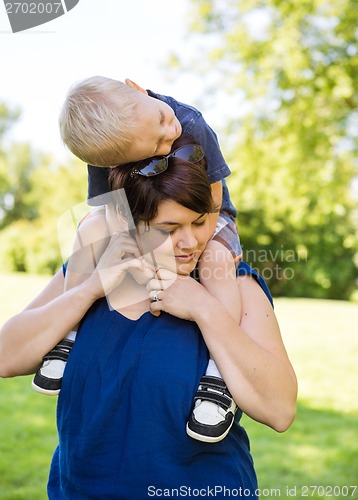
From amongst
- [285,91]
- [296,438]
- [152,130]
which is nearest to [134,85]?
[152,130]

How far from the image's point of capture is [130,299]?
188 cm

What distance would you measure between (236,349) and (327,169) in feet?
35.0

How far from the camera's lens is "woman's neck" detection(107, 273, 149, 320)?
1854 mm

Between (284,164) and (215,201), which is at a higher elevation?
(215,201)

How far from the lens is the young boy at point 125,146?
1794 millimetres

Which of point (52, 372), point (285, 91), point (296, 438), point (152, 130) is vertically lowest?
point (296, 438)

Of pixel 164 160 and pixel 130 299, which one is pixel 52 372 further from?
pixel 164 160

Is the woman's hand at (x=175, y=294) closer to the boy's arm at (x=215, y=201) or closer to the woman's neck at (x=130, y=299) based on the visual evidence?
the woman's neck at (x=130, y=299)

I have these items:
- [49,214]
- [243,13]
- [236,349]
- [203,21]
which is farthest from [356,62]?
[49,214]

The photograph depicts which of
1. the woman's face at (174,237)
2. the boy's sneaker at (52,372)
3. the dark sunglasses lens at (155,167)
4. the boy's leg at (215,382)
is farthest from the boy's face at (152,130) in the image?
the boy's sneaker at (52,372)

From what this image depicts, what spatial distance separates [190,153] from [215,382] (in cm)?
64

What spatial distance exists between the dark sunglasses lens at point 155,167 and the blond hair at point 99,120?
0.15 metres

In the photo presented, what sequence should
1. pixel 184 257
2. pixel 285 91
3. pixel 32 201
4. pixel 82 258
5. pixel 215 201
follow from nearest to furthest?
pixel 184 257
pixel 82 258
pixel 215 201
pixel 285 91
pixel 32 201

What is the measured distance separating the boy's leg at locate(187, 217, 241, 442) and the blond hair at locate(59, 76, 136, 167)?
1.34 feet
